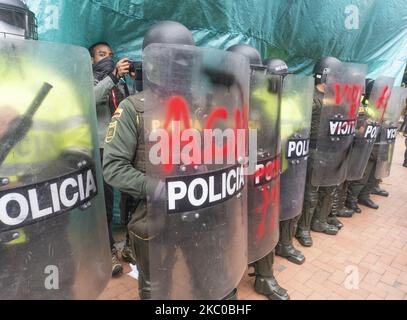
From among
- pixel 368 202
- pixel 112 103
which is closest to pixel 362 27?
pixel 368 202

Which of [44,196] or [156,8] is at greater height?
[156,8]

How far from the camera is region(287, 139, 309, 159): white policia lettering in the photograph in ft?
7.80

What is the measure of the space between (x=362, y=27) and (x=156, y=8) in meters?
4.44

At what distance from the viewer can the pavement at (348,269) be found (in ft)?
8.62

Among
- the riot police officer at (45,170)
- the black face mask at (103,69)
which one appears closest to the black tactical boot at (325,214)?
the black face mask at (103,69)

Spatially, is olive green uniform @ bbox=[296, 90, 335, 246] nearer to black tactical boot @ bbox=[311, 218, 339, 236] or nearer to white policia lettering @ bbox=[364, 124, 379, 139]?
black tactical boot @ bbox=[311, 218, 339, 236]

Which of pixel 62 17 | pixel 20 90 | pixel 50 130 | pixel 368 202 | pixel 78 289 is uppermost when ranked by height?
pixel 62 17

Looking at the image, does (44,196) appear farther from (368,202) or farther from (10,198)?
(368,202)

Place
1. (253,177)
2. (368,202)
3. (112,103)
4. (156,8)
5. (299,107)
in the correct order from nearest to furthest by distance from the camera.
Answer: (253,177) < (299,107) < (112,103) < (156,8) < (368,202)

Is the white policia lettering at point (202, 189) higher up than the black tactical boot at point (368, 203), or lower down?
higher up

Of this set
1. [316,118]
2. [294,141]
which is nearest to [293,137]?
[294,141]

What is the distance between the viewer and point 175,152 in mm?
1093

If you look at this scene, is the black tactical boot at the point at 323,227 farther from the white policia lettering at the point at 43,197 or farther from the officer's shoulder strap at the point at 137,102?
the white policia lettering at the point at 43,197

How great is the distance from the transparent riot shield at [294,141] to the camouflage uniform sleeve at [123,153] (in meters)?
1.22
